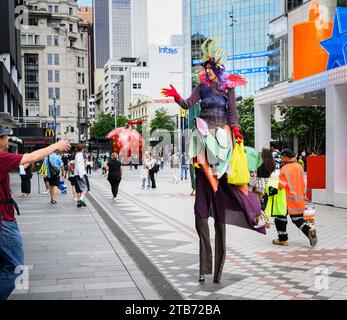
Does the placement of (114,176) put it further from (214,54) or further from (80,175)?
(214,54)

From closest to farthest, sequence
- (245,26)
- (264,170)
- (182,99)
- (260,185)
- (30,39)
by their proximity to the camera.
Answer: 1. (182,99)
2. (264,170)
3. (260,185)
4. (245,26)
5. (30,39)

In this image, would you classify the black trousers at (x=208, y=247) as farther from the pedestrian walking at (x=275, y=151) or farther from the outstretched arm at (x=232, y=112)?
the pedestrian walking at (x=275, y=151)

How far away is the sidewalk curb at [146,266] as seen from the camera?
5.26 meters

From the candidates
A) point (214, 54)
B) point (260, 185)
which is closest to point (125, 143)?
point (260, 185)

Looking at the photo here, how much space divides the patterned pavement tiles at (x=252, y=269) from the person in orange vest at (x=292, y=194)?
0.33 metres

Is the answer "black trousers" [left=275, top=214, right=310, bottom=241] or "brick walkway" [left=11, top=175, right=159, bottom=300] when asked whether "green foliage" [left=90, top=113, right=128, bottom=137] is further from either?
"black trousers" [left=275, top=214, right=310, bottom=241]

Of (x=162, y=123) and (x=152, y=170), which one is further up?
(x=162, y=123)

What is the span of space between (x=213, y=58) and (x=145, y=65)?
137 meters

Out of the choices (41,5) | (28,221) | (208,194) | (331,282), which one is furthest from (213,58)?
(41,5)

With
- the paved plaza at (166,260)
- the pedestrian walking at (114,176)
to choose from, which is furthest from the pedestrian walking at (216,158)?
the pedestrian walking at (114,176)

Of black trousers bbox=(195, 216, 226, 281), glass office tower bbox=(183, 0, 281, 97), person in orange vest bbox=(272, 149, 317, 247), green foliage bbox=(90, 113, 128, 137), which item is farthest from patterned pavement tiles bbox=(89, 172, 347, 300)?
glass office tower bbox=(183, 0, 281, 97)

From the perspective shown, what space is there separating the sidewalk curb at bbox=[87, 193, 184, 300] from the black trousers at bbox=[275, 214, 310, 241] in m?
2.33

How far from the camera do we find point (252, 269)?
21.0ft

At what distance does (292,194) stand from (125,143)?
36.9 meters
